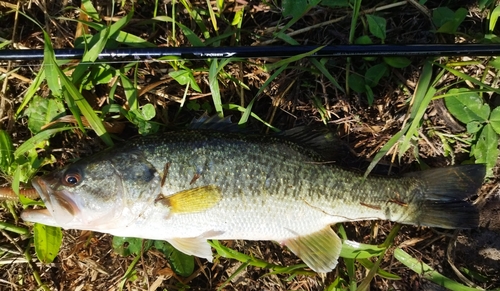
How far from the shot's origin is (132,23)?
Result: 3.38m

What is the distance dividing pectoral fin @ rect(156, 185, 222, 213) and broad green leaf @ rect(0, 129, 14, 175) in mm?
1278

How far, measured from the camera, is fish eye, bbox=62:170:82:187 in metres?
2.80

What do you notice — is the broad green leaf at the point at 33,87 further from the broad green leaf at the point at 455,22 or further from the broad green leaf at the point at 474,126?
the broad green leaf at the point at 474,126

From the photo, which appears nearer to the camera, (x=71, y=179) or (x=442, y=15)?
(x=71, y=179)

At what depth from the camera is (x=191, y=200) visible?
2.84 m

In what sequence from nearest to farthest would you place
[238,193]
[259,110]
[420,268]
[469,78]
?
[238,193] → [469,78] → [420,268] → [259,110]

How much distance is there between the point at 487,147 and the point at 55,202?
3.04 meters

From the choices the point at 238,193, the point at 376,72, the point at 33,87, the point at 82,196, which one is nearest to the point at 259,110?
the point at 238,193

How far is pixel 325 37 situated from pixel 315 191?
4.00ft

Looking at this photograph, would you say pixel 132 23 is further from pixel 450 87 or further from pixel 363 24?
pixel 450 87

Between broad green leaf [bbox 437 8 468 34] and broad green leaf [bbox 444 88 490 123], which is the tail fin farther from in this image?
broad green leaf [bbox 437 8 468 34]

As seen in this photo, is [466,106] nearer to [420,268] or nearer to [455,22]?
[455,22]

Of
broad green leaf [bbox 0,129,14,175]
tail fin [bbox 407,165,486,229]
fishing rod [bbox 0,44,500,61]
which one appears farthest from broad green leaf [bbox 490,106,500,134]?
broad green leaf [bbox 0,129,14,175]

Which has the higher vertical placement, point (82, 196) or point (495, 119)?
point (495, 119)
